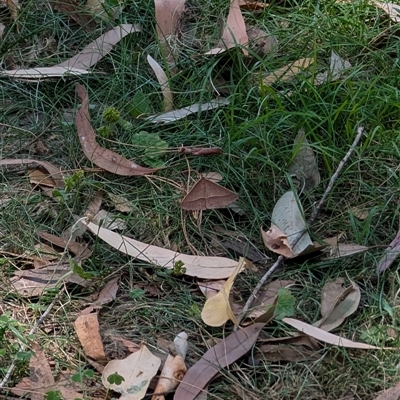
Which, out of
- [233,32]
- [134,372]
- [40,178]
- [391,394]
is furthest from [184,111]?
[391,394]

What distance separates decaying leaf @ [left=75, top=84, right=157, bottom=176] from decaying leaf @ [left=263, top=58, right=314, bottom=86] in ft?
1.74

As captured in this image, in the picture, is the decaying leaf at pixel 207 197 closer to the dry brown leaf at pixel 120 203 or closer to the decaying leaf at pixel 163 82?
the dry brown leaf at pixel 120 203

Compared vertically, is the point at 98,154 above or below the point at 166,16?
below

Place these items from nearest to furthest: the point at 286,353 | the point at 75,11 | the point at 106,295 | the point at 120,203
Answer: the point at 286,353 < the point at 106,295 < the point at 120,203 < the point at 75,11

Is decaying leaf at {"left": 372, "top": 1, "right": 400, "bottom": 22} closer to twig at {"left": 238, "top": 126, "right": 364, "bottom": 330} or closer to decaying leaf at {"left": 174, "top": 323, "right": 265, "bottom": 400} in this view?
twig at {"left": 238, "top": 126, "right": 364, "bottom": 330}

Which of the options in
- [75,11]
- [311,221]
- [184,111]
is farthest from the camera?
[75,11]

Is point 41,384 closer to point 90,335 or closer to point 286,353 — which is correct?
point 90,335

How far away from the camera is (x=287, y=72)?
7.82ft

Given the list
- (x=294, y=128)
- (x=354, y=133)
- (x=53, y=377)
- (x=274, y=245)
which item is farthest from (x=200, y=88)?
(x=53, y=377)

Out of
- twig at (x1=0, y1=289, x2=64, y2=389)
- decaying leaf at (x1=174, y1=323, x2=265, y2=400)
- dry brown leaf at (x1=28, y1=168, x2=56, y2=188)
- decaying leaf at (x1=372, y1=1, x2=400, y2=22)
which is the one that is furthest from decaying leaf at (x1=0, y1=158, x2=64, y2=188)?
decaying leaf at (x1=372, y1=1, x2=400, y2=22)

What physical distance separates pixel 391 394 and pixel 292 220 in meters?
0.56

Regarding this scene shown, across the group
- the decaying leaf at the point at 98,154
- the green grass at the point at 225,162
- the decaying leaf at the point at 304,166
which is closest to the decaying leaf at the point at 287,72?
the green grass at the point at 225,162

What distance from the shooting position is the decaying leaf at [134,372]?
1.60m

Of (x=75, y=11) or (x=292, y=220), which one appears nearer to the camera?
(x=292, y=220)
